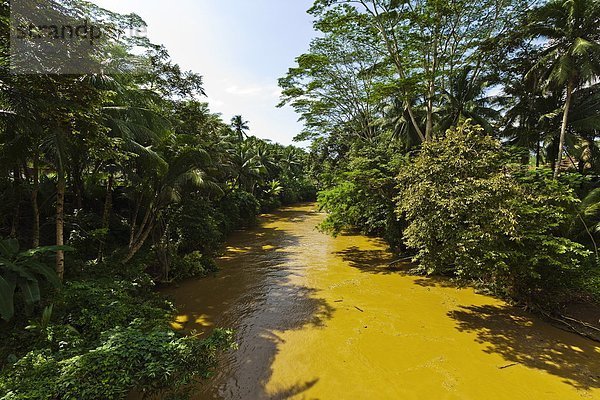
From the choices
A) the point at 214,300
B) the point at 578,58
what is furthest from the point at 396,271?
the point at 578,58

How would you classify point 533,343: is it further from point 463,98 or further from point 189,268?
point 463,98

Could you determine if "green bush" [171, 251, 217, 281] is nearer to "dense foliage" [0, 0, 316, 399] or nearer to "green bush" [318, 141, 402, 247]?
"dense foliage" [0, 0, 316, 399]

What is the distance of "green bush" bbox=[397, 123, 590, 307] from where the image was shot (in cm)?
596

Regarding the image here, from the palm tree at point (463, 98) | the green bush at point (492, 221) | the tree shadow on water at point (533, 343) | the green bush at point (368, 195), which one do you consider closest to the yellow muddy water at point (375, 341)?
the tree shadow on water at point (533, 343)

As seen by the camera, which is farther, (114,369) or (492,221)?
(492,221)

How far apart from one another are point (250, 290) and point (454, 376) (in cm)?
573

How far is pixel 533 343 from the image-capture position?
558 cm

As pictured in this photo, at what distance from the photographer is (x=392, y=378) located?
4660 mm

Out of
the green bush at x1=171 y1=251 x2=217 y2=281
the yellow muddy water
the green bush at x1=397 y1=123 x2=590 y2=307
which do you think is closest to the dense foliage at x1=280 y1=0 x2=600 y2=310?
the green bush at x1=397 y1=123 x2=590 y2=307

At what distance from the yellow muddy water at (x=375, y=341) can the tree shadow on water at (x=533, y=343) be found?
0.02 m

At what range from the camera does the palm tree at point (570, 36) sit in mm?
10055

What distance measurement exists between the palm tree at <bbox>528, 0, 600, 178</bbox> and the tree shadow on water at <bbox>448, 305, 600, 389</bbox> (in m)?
6.69

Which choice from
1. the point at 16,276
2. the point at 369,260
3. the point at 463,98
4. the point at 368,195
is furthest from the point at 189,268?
the point at 463,98

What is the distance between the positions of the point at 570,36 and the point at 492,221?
10.3 m
